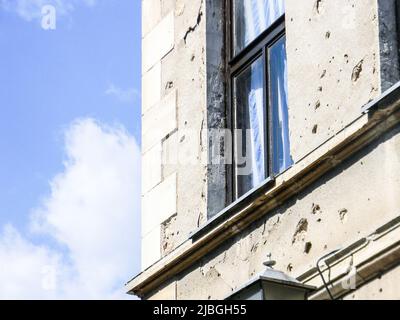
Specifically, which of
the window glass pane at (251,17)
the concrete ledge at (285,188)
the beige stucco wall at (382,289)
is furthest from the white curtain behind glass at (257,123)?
the beige stucco wall at (382,289)

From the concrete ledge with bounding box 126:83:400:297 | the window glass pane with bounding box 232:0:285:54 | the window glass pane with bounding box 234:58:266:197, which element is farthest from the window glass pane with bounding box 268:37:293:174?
the concrete ledge with bounding box 126:83:400:297

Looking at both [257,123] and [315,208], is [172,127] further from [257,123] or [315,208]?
[315,208]

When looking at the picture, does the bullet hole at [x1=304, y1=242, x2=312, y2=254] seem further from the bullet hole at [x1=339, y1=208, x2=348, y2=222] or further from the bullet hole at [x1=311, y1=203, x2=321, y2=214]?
the bullet hole at [x1=339, y1=208, x2=348, y2=222]

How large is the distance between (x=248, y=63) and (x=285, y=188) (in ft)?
5.11

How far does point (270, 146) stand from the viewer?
981 cm

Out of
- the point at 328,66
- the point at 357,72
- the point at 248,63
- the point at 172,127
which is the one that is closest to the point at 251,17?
the point at 248,63

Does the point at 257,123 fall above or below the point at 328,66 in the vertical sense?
above

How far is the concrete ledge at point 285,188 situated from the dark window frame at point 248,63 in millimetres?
456

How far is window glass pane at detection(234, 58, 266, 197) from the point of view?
32.7ft

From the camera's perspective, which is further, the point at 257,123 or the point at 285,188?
the point at 257,123

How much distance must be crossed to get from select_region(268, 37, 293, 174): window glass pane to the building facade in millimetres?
10

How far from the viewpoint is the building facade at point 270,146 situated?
27.1 feet

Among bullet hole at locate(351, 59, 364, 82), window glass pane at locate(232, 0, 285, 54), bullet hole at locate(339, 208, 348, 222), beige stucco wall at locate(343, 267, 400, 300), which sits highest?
window glass pane at locate(232, 0, 285, 54)
